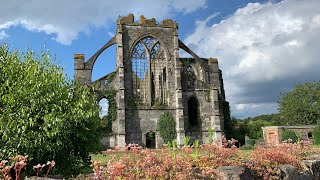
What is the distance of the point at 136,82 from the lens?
127 feet

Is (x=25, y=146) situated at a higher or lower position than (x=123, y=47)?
lower

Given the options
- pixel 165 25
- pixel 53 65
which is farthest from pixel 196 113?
pixel 53 65

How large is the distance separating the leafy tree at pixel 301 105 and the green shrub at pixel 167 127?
40.0 metres

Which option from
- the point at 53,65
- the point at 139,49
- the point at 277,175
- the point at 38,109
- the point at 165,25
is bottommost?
the point at 277,175

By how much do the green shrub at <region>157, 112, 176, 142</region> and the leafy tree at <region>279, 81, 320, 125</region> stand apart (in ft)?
131

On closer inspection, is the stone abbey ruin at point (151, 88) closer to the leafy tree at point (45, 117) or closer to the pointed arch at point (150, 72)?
the pointed arch at point (150, 72)

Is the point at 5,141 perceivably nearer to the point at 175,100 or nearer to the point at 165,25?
the point at 175,100

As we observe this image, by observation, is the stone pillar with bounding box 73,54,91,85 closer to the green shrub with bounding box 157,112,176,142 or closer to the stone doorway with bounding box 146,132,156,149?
the stone doorway with bounding box 146,132,156,149

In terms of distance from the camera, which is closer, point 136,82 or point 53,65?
point 53,65

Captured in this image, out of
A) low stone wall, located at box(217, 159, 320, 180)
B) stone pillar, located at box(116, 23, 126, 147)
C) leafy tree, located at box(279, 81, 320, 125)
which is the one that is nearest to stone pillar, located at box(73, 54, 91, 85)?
stone pillar, located at box(116, 23, 126, 147)

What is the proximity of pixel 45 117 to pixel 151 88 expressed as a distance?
30495 millimetres

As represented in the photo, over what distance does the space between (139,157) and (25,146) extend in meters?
4.42

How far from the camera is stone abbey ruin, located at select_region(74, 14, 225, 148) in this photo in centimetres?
3691

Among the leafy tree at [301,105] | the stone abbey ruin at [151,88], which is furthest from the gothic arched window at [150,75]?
the leafy tree at [301,105]
